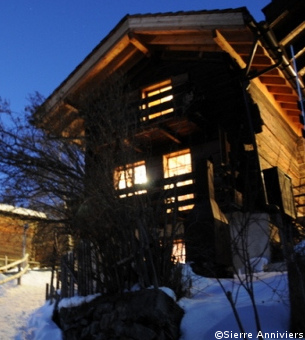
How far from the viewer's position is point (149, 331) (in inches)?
241

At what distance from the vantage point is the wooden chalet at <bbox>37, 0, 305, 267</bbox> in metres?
12.3

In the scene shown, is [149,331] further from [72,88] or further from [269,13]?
[269,13]

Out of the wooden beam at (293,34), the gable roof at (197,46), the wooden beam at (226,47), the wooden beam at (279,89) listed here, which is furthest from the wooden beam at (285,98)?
the wooden beam at (226,47)

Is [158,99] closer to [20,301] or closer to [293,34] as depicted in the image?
[293,34]

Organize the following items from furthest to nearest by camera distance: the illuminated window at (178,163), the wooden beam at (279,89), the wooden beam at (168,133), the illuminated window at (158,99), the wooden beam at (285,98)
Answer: the wooden beam at (285,98), the wooden beam at (279,89), the illuminated window at (178,163), the illuminated window at (158,99), the wooden beam at (168,133)

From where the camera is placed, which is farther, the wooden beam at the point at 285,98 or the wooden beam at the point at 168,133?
the wooden beam at the point at 285,98

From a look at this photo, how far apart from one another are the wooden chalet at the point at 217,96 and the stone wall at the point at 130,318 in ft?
13.6

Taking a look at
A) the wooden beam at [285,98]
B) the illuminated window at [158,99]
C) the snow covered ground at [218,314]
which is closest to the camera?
the snow covered ground at [218,314]

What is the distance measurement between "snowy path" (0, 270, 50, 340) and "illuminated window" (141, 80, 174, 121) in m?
6.77

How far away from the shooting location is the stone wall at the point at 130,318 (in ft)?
20.0

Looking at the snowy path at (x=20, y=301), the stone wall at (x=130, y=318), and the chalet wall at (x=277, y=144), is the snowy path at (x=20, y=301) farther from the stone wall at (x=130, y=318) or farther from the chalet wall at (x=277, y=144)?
the chalet wall at (x=277, y=144)

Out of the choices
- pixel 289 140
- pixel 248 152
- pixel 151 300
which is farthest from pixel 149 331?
pixel 289 140

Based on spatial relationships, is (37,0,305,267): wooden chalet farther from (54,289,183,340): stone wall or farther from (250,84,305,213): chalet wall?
(54,289,183,340): stone wall

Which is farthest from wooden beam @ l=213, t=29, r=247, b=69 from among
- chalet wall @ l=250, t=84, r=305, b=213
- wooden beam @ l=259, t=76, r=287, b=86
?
wooden beam @ l=259, t=76, r=287, b=86
